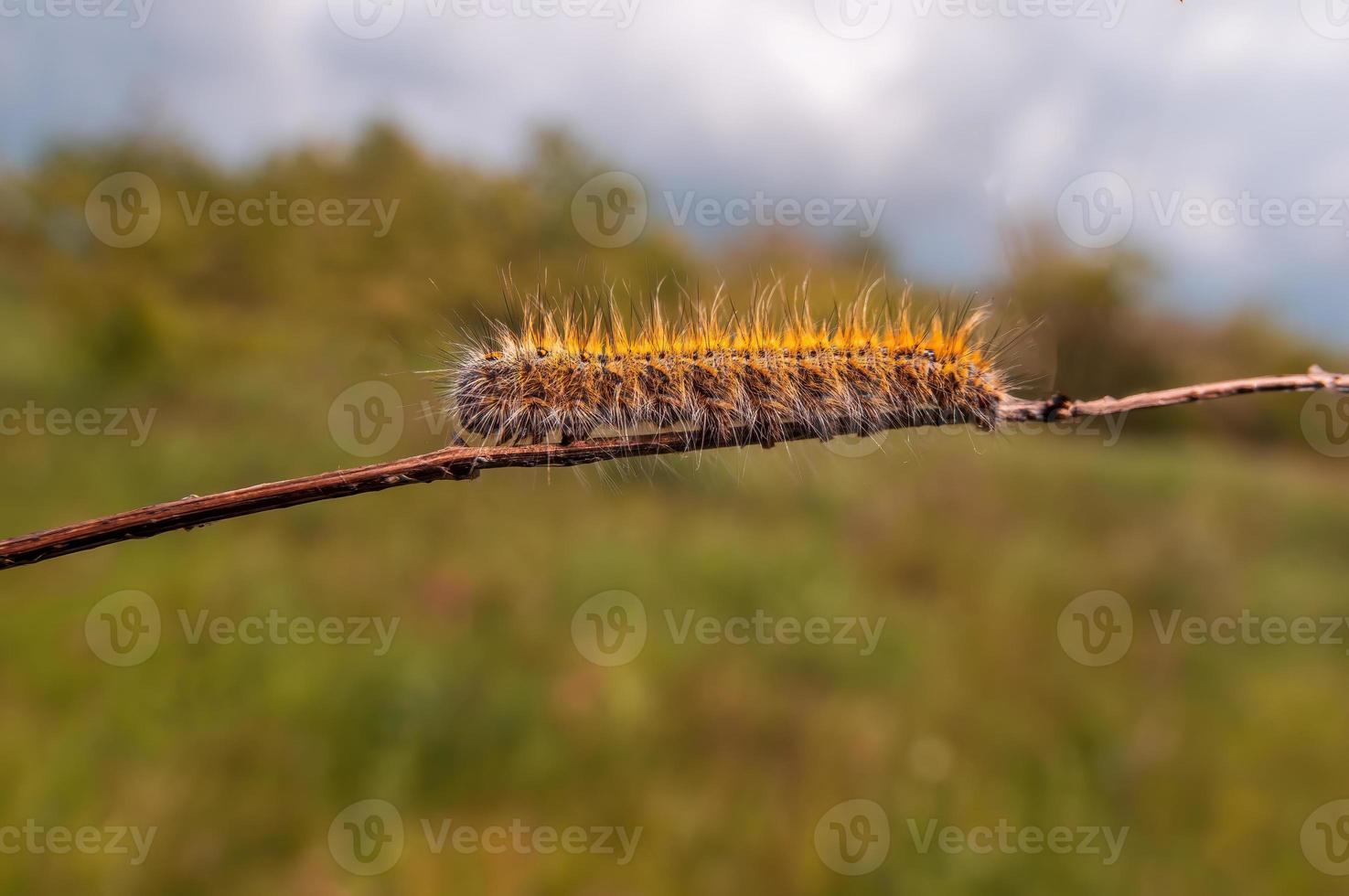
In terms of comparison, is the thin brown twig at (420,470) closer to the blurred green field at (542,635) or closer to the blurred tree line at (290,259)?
the blurred green field at (542,635)

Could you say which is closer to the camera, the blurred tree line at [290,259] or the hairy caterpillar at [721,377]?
the hairy caterpillar at [721,377]

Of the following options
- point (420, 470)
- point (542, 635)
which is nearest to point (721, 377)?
point (420, 470)

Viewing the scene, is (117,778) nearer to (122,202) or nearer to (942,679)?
(942,679)

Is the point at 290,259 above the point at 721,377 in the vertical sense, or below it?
above

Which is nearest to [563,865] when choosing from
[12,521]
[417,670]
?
[417,670]

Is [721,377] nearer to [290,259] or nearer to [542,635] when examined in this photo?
[542,635]

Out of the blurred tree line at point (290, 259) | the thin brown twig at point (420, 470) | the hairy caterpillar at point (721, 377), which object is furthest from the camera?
the blurred tree line at point (290, 259)

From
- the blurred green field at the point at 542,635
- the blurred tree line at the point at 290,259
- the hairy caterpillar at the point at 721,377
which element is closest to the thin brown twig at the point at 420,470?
the blurred green field at the point at 542,635
